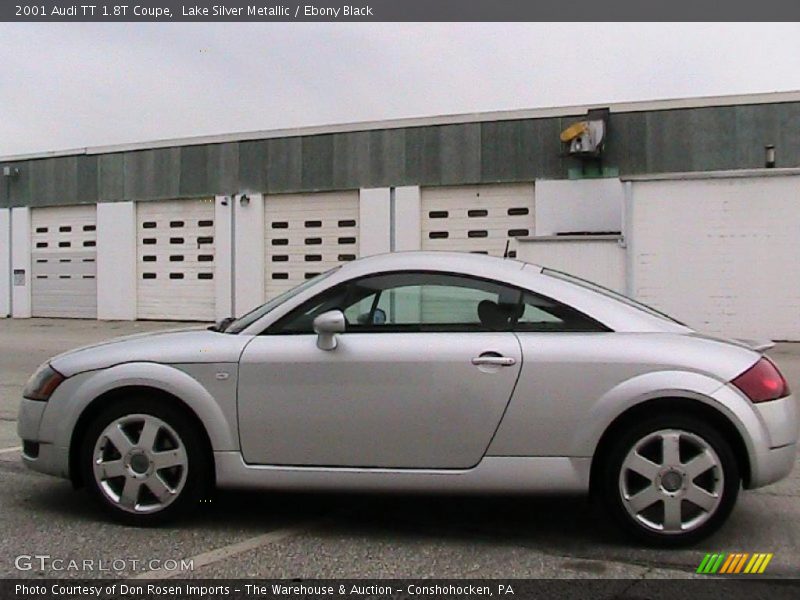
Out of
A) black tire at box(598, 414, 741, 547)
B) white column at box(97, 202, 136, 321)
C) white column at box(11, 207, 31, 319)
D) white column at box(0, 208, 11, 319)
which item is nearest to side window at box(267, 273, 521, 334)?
black tire at box(598, 414, 741, 547)

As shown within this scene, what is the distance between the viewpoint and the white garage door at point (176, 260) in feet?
73.4

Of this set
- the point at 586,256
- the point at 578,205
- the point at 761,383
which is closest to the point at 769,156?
the point at 578,205

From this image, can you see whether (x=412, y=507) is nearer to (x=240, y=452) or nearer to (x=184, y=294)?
(x=240, y=452)

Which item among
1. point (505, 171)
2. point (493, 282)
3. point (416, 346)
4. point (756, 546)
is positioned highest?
point (505, 171)

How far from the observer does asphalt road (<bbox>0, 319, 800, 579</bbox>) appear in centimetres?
362

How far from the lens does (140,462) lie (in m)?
4.05

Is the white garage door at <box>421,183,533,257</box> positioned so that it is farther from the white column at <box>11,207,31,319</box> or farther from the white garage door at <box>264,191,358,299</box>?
the white column at <box>11,207,31,319</box>

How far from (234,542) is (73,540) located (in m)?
0.81

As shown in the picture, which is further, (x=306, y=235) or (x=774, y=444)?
(x=306, y=235)

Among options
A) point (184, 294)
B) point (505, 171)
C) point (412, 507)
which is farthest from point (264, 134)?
point (412, 507)

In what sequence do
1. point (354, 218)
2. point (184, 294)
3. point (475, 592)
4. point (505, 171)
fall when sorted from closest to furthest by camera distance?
point (475, 592), point (505, 171), point (354, 218), point (184, 294)

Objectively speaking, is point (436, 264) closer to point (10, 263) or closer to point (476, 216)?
point (476, 216)

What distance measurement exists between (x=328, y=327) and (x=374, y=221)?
658 inches

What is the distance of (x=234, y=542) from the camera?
12.9 feet
